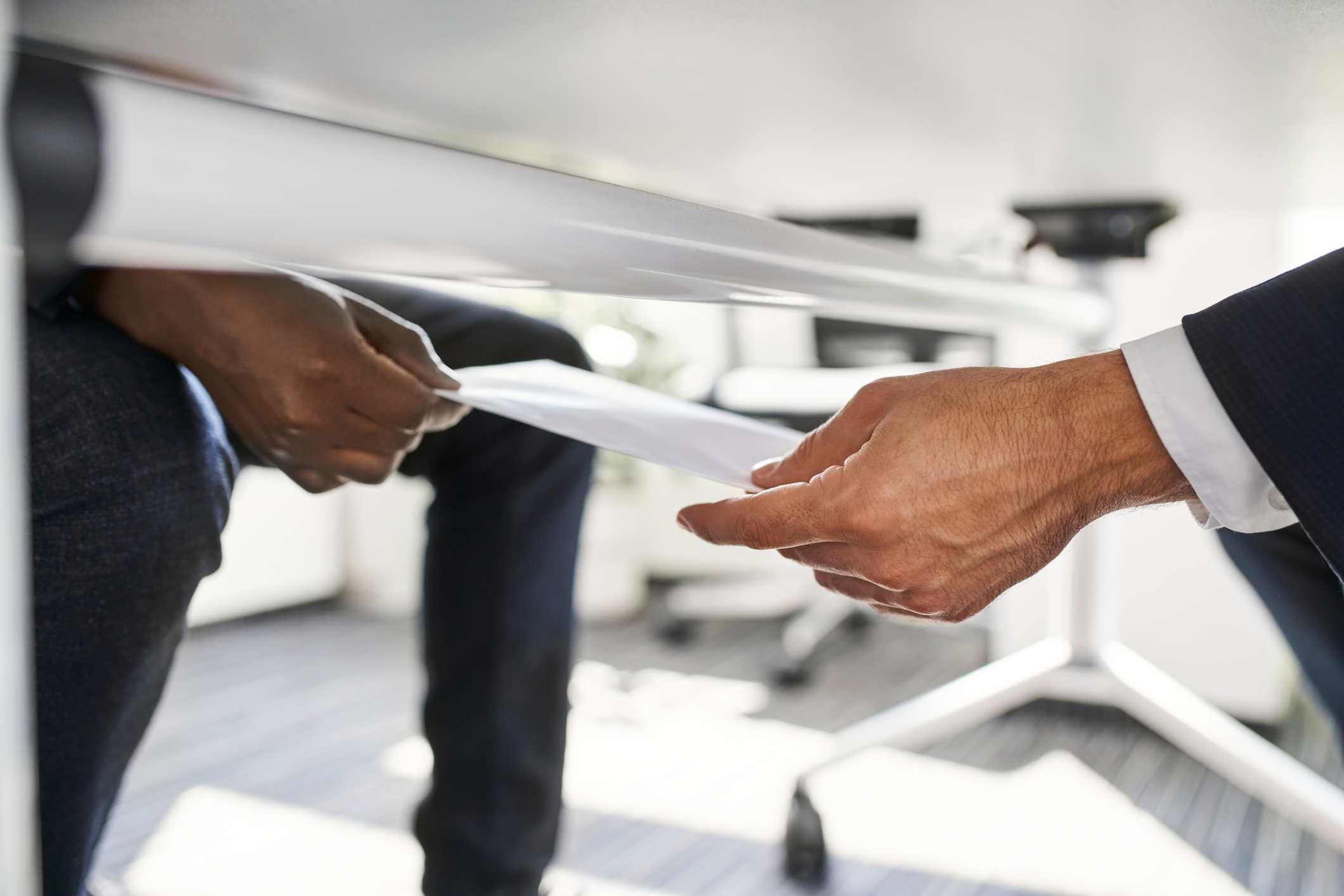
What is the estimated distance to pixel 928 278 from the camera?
558mm

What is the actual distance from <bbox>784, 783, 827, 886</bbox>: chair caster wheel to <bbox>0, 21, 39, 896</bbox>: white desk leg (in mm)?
779

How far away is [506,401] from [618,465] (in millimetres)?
1545

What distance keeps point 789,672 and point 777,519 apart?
114 cm

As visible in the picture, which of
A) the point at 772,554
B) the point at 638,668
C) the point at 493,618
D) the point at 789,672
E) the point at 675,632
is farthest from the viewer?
the point at 772,554

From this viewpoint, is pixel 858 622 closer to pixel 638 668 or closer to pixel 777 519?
pixel 638 668

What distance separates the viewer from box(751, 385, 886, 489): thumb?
1.21 ft

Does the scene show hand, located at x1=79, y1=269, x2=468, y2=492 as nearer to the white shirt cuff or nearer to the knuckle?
the knuckle

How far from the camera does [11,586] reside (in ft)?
0.60

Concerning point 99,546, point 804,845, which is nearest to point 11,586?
point 99,546

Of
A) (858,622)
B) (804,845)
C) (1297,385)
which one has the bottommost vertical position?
(858,622)

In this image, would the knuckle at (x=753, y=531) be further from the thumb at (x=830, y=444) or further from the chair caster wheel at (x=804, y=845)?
the chair caster wheel at (x=804, y=845)

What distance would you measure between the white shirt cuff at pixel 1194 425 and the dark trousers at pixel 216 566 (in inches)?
14.8

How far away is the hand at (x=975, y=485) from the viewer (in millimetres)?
336

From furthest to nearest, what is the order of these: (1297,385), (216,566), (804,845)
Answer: (804,845) < (216,566) < (1297,385)
